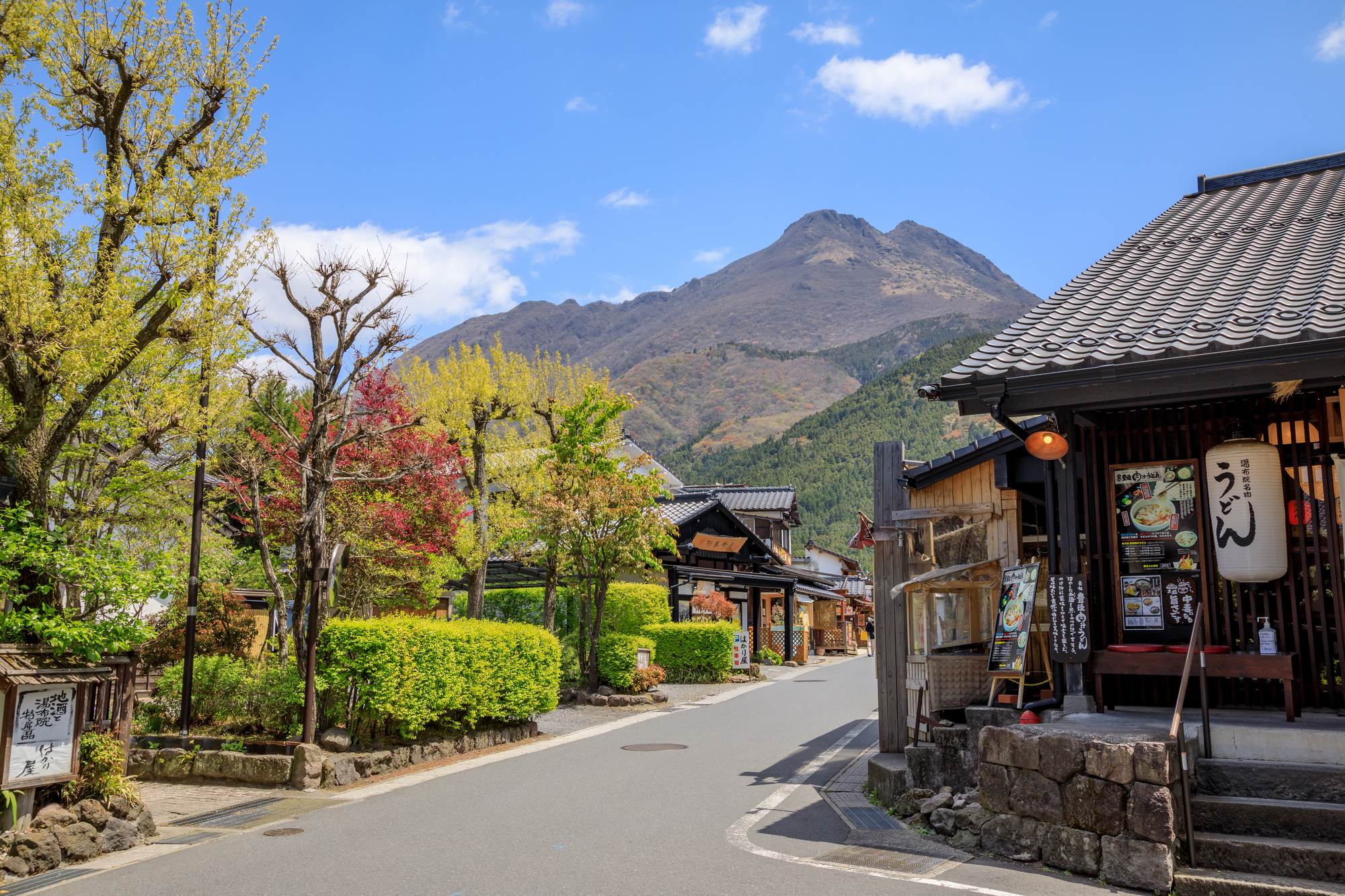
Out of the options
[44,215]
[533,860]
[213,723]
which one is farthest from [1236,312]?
[213,723]

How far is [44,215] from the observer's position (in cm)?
771

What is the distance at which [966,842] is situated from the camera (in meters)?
6.84

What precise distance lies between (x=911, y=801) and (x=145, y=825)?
6.85 meters

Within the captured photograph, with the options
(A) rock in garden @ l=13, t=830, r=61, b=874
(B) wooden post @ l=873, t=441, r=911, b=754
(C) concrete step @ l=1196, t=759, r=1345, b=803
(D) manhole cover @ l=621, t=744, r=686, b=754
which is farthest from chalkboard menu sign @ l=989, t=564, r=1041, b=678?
(A) rock in garden @ l=13, t=830, r=61, b=874

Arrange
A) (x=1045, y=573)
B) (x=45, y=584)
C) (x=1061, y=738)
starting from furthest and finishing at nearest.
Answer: (x=1045, y=573)
(x=45, y=584)
(x=1061, y=738)

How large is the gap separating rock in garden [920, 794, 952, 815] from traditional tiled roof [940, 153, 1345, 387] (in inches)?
140

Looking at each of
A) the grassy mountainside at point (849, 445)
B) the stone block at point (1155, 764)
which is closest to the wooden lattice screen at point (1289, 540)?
the stone block at point (1155, 764)

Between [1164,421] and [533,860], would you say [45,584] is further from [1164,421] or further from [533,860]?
[1164,421]

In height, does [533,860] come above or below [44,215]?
below

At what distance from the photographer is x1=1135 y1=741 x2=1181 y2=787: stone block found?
226 inches

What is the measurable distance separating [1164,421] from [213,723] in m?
11.7

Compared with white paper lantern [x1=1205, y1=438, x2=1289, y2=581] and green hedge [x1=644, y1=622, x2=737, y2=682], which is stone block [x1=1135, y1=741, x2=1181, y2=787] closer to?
white paper lantern [x1=1205, y1=438, x2=1289, y2=581]

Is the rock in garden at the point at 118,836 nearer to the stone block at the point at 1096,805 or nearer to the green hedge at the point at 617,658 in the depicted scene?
the stone block at the point at 1096,805

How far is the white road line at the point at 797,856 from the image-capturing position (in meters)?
5.91
